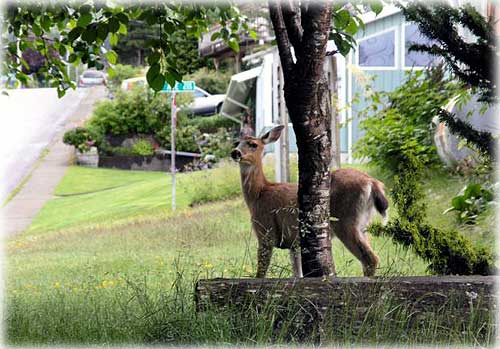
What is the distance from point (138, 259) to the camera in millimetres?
10539

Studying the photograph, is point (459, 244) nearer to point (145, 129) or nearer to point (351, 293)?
point (351, 293)

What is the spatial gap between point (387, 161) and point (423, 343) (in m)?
8.90

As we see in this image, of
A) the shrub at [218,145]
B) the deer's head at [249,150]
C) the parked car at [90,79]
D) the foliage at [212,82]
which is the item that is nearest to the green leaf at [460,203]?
the deer's head at [249,150]

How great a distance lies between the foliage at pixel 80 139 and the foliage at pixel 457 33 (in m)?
24.3

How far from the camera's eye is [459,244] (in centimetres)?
569

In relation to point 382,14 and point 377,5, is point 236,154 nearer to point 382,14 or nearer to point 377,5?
point 377,5

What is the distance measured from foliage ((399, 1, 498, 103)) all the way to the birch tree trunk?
0.57 m

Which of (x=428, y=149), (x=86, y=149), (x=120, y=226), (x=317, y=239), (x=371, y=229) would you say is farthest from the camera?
(x=86, y=149)

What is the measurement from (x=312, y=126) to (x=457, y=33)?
998 millimetres

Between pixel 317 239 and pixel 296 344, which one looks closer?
pixel 296 344

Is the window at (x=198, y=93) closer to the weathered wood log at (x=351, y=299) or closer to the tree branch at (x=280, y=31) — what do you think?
the tree branch at (x=280, y=31)

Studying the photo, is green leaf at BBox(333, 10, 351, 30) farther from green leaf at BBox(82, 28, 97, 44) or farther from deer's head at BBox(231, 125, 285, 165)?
green leaf at BBox(82, 28, 97, 44)

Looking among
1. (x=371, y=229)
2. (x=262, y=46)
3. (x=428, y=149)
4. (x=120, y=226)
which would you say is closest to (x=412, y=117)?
(x=428, y=149)

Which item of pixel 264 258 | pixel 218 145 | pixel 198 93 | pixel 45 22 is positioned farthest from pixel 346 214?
pixel 198 93
